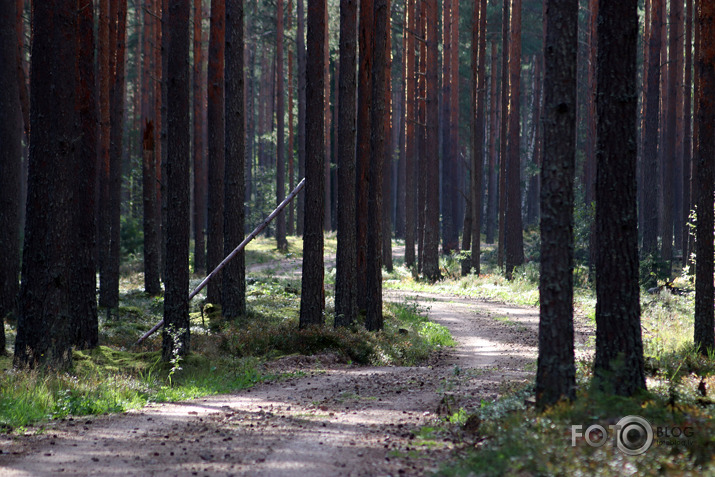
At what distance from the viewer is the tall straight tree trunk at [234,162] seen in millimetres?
15156

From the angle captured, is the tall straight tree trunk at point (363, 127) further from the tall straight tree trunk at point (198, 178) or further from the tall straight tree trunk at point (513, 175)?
the tall straight tree trunk at point (513, 175)

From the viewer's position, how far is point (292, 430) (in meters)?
6.94

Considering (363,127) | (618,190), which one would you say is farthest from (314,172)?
(618,190)

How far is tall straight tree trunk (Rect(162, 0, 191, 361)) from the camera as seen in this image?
10.6 m

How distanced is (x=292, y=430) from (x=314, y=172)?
7479mm

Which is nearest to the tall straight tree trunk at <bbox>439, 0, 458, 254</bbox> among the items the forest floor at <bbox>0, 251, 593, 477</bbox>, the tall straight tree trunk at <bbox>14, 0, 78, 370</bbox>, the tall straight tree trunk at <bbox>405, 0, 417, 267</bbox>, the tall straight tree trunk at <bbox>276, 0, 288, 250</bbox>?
the tall straight tree trunk at <bbox>405, 0, 417, 267</bbox>

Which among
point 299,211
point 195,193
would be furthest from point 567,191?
point 299,211

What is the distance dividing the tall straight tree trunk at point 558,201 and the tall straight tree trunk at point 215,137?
11.6 meters

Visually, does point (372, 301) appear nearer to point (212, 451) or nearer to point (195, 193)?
point (212, 451)

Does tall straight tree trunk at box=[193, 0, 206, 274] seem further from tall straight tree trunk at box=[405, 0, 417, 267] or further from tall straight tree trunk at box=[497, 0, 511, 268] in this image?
tall straight tree trunk at box=[497, 0, 511, 268]

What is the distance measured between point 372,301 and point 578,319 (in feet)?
22.9

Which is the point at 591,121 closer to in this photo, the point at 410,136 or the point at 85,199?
the point at 410,136

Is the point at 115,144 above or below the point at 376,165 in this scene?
above

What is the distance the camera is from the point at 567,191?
6523 mm
